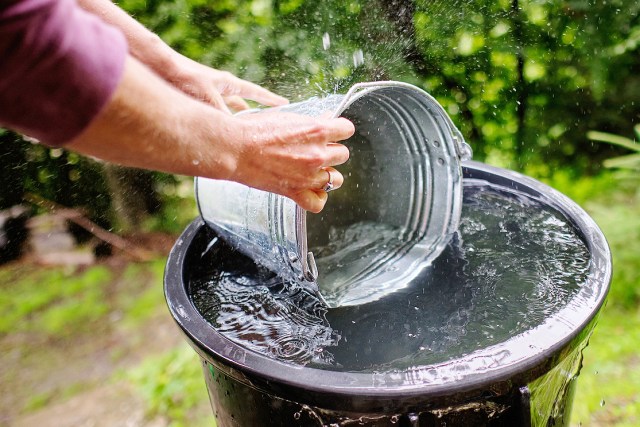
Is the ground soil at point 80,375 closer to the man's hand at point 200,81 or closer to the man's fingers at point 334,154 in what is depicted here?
the man's hand at point 200,81

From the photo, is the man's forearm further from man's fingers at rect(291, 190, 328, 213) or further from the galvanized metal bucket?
the galvanized metal bucket

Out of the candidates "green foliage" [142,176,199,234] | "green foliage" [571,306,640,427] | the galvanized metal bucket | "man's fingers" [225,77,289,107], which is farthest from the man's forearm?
"green foliage" [142,176,199,234]

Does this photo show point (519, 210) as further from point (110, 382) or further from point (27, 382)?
point (27, 382)

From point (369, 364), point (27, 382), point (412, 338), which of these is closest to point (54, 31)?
point (369, 364)

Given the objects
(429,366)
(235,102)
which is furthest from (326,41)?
(429,366)

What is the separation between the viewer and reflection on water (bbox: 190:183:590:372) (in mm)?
1460

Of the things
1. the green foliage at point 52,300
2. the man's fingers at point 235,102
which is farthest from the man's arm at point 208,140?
the green foliage at point 52,300

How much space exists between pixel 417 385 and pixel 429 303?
0.54 m

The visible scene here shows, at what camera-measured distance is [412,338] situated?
1504mm

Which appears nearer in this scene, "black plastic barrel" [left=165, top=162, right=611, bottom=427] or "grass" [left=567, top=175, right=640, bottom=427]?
"black plastic barrel" [left=165, top=162, right=611, bottom=427]

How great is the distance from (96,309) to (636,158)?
12.4ft

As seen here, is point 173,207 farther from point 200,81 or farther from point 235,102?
point 200,81

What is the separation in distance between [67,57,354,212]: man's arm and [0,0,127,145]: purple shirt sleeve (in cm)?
3

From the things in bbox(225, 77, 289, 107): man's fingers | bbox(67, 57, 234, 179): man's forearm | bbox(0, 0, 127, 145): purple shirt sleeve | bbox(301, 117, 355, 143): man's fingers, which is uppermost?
bbox(0, 0, 127, 145): purple shirt sleeve
